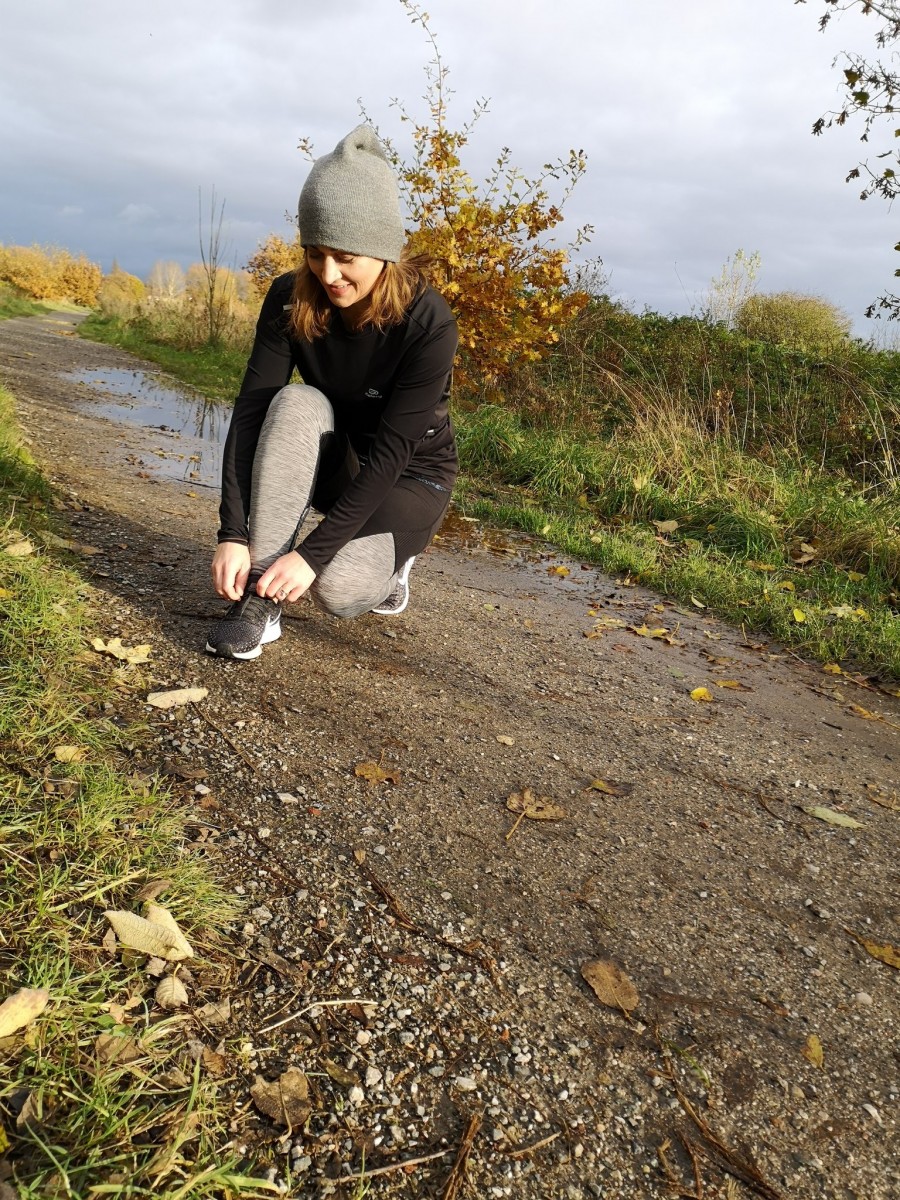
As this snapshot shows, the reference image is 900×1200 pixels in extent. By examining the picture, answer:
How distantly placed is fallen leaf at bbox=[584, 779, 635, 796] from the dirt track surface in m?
0.01

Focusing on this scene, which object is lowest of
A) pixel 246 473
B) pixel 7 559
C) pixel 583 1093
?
pixel 583 1093

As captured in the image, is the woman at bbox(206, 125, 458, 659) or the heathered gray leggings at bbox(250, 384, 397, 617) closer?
the woman at bbox(206, 125, 458, 659)

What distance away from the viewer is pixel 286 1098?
51.9 inches

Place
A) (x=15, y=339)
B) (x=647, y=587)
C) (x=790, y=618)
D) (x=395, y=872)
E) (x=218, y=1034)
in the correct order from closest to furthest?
(x=218, y=1034)
(x=395, y=872)
(x=790, y=618)
(x=647, y=587)
(x=15, y=339)

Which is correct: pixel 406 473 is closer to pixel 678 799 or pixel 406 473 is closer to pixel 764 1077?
pixel 678 799

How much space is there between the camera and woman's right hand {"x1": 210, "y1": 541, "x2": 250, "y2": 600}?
2621 millimetres

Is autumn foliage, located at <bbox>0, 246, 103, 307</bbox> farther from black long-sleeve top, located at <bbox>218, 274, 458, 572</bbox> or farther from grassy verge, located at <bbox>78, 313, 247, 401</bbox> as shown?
black long-sleeve top, located at <bbox>218, 274, 458, 572</bbox>

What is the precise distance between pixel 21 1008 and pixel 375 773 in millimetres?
1147

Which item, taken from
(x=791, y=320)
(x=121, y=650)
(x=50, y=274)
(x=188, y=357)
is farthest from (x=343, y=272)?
(x=50, y=274)

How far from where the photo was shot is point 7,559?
2.66 metres

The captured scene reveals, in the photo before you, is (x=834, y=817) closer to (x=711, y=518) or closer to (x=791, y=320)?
(x=711, y=518)

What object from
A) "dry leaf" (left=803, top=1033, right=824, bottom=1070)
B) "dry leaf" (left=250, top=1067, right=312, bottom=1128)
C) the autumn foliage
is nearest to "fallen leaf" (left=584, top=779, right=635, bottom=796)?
"dry leaf" (left=803, top=1033, right=824, bottom=1070)

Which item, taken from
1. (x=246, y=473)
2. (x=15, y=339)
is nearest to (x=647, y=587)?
(x=246, y=473)

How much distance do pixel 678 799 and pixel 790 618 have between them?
2312 millimetres
